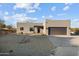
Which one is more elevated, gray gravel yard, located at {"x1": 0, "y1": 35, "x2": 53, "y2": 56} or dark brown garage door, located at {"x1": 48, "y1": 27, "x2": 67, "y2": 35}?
dark brown garage door, located at {"x1": 48, "y1": 27, "x2": 67, "y2": 35}

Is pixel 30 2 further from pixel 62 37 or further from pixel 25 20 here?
pixel 62 37

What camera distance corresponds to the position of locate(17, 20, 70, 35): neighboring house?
3.76 meters

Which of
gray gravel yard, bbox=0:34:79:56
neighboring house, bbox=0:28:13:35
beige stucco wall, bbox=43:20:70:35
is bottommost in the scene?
gray gravel yard, bbox=0:34:79:56

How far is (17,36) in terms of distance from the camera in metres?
3.81

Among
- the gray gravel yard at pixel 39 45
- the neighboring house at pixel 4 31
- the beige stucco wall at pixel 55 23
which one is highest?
the beige stucco wall at pixel 55 23

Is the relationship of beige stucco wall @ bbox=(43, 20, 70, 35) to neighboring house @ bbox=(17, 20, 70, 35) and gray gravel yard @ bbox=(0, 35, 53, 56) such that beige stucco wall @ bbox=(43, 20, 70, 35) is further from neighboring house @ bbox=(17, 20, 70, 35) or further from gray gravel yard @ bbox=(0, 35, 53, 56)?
gray gravel yard @ bbox=(0, 35, 53, 56)

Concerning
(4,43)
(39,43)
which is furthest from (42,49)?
(4,43)

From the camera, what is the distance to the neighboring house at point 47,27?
3.76m

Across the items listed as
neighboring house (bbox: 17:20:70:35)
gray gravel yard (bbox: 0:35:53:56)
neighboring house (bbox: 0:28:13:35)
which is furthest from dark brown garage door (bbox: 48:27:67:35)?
neighboring house (bbox: 0:28:13:35)

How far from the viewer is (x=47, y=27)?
378 cm

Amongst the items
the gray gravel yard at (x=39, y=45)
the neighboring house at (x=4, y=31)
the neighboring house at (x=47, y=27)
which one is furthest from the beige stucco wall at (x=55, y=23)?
the neighboring house at (x=4, y=31)

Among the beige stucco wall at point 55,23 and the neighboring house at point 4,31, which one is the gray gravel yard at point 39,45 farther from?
the beige stucco wall at point 55,23

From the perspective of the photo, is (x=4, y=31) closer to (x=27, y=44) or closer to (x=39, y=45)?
(x=27, y=44)

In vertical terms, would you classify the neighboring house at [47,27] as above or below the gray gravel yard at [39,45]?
above
